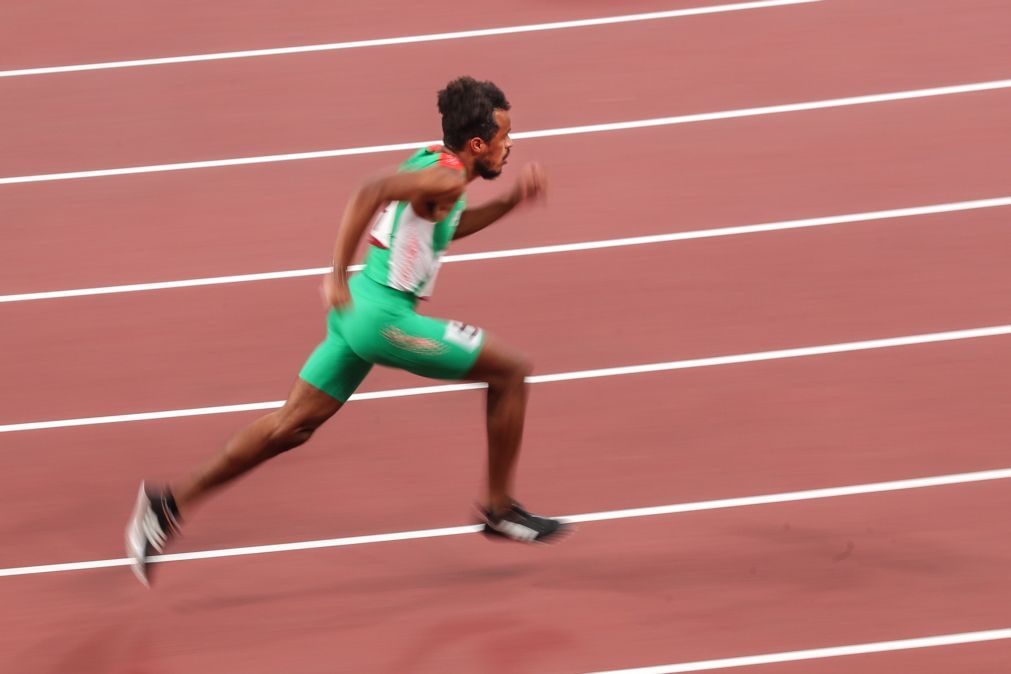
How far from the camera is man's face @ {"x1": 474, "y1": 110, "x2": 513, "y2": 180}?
4941 mm

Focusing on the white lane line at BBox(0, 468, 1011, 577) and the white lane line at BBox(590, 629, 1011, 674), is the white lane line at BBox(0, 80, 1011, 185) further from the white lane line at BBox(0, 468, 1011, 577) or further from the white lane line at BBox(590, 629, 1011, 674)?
the white lane line at BBox(590, 629, 1011, 674)

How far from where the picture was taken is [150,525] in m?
5.30

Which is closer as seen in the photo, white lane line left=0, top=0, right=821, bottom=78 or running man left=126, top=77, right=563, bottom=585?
running man left=126, top=77, right=563, bottom=585

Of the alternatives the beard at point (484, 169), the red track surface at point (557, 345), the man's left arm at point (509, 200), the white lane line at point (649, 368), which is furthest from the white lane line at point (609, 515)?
the beard at point (484, 169)

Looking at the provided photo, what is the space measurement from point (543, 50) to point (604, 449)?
3769 millimetres

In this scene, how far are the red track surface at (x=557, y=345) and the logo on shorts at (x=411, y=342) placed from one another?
98 centimetres

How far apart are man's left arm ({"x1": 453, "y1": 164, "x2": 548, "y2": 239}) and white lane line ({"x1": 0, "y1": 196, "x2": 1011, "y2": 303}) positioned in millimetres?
2406

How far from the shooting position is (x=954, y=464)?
603 cm

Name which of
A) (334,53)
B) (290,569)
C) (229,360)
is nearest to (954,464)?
(290,569)

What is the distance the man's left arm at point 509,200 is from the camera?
4949 millimetres

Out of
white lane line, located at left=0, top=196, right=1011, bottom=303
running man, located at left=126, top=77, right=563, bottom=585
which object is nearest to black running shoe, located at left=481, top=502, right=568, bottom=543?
running man, located at left=126, top=77, right=563, bottom=585

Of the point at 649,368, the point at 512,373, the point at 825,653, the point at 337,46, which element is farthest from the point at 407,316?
the point at 337,46

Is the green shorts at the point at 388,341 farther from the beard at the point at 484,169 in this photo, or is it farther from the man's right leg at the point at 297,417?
the beard at the point at 484,169

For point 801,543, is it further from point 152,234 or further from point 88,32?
point 88,32
